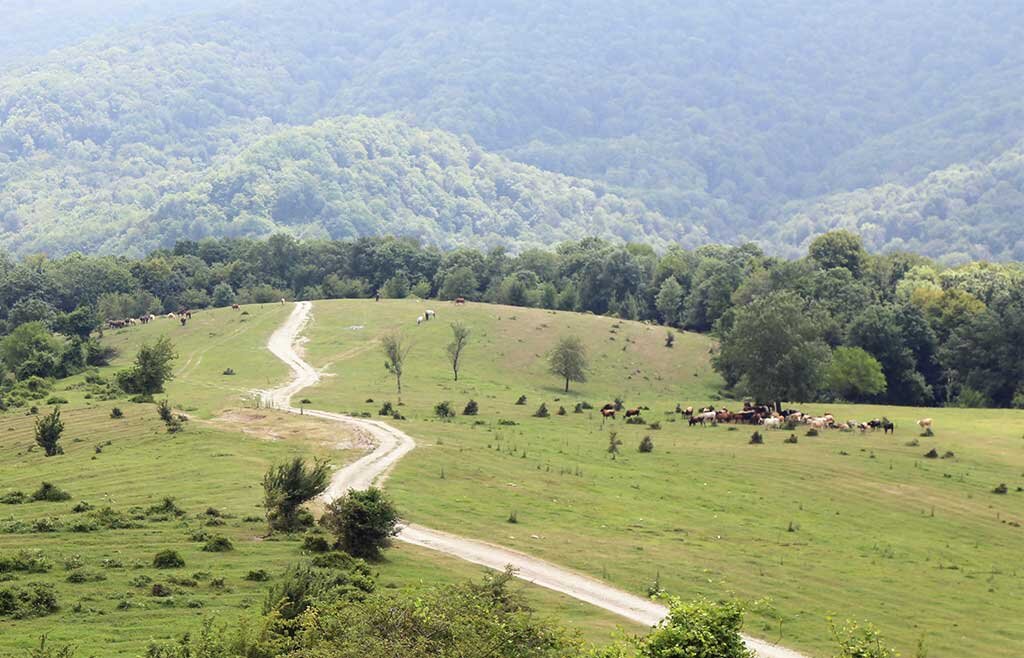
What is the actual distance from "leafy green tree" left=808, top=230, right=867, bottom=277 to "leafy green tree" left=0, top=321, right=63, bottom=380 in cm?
10190

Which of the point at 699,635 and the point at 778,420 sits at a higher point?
the point at 778,420

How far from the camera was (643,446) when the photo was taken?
217ft

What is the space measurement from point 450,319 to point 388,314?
329 inches

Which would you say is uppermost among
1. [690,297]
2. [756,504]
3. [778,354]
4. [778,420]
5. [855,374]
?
[690,297]

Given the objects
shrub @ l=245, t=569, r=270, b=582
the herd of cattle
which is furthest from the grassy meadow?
the herd of cattle

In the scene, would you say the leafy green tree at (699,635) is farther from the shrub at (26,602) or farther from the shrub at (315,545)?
the shrub at (26,602)

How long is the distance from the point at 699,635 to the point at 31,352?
10069 centimetres

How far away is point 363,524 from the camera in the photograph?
119 feet

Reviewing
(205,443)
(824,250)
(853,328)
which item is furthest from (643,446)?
(824,250)

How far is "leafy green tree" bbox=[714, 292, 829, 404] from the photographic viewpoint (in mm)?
87125

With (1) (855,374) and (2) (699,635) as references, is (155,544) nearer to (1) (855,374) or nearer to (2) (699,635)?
(2) (699,635)

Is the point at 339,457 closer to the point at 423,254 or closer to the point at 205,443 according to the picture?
the point at 205,443

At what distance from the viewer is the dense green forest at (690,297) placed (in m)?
95.3

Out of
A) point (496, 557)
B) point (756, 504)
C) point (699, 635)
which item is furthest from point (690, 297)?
point (699, 635)
